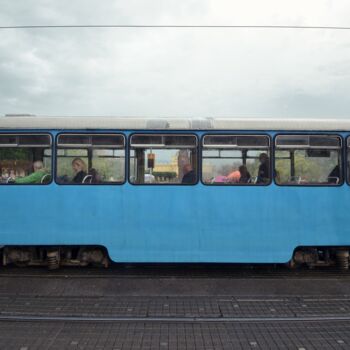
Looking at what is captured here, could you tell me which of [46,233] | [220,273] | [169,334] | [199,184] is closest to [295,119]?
[199,184]

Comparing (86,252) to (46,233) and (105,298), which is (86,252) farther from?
(105,298)

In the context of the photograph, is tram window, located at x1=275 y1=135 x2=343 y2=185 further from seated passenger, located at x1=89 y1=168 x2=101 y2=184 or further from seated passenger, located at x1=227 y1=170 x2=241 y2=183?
seated passenger, located at x1=89 y1=168 x2=101 y2=184

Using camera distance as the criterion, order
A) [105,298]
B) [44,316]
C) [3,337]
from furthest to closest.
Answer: [105,298], [44,316], [3,337]

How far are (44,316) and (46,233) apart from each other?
188 centimetres

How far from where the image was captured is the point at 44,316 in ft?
16.7

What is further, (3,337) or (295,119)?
(295,119)

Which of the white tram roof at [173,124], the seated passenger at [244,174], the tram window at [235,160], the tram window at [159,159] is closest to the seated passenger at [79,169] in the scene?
the white tram roof at [173,124]

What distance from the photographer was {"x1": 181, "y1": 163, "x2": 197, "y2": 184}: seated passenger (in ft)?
22.0

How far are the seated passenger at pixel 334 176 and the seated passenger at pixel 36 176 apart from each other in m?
4.84

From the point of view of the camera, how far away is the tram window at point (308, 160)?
6734 mm

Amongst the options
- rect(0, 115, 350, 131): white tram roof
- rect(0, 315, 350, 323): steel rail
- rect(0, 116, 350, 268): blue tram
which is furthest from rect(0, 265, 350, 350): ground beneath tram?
rect(0, 115, 350, 131): white tram roof

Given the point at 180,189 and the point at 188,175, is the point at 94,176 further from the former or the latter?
the point at 188,175

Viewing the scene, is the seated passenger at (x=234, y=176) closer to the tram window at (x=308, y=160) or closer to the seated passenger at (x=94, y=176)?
the tram window at (x=308, y=160)

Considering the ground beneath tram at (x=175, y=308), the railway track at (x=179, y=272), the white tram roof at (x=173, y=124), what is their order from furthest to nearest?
the railway track at (x=179, y=272) < the white tram roof at (x=173, y=124) < the ground beneath tram at (x=175, y=308)
